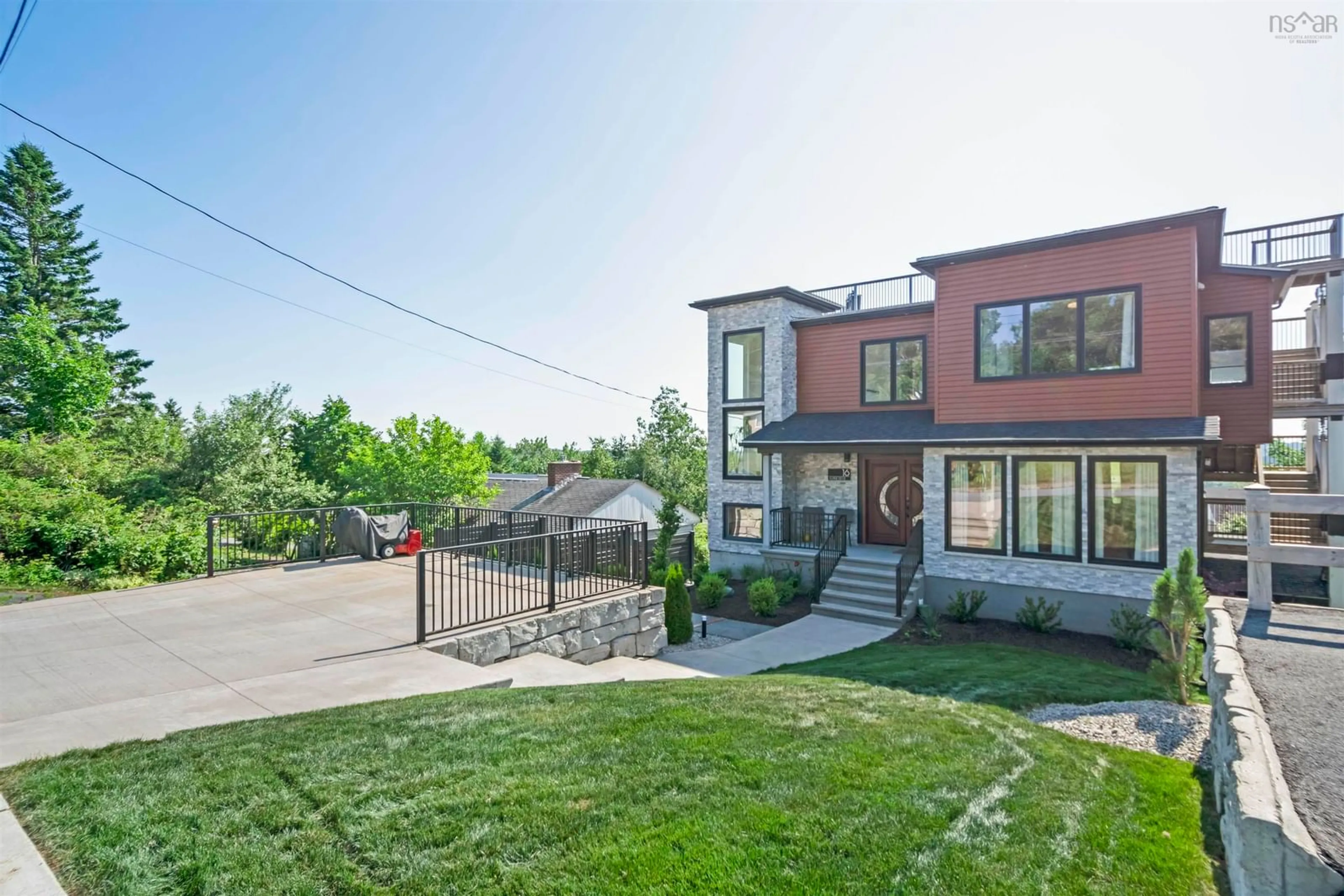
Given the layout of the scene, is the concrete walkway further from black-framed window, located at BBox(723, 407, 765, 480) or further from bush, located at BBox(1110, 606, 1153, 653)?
black-framed window, located at BBox(723, 407, 765, 480)

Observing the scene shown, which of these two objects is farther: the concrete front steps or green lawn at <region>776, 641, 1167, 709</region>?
the concrete front steps

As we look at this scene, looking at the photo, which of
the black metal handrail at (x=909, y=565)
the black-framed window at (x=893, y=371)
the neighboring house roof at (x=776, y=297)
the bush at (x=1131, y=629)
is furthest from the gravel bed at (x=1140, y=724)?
the neighboring house roof at (x=776, y=297)

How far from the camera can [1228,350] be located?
1149cm

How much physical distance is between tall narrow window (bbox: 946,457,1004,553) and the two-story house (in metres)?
0.03

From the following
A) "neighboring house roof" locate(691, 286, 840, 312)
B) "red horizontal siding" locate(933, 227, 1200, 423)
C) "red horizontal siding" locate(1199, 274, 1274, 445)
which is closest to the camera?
"red horizontal siding" locate(933, 227, 1200, 423)

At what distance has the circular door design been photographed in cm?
1423

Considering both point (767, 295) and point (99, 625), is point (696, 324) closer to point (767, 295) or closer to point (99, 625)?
point (767, 295)

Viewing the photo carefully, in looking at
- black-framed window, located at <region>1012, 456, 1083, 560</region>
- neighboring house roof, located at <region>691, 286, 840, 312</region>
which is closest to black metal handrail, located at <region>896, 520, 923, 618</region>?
black-framed window, located at <region>1012, 456, 1083, 560</region>

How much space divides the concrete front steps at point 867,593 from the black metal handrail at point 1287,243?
344 inches

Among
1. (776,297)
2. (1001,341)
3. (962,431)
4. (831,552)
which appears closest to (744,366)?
(776,297)

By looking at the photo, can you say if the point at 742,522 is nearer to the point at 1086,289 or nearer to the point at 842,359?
the point at 842,359

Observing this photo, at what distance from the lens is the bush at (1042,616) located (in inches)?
418

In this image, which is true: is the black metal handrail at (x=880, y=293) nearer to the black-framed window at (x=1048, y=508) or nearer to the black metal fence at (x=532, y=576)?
the black-framed window at (x=1048, y=508)

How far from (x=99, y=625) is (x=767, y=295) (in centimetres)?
1346
